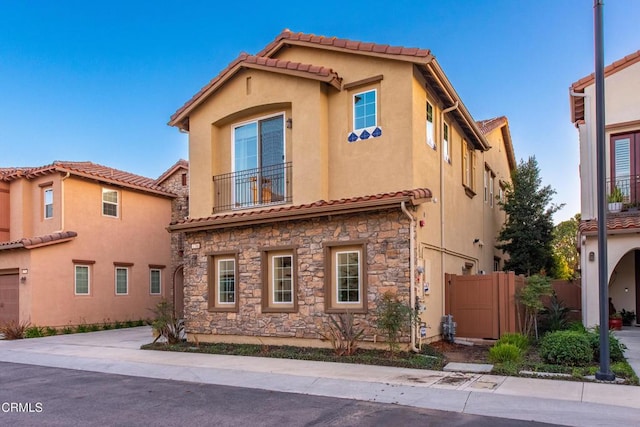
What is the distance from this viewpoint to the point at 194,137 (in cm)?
1571

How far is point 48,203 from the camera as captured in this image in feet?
68.7

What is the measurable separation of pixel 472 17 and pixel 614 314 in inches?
388

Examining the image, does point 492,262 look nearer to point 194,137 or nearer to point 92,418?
point 194,137

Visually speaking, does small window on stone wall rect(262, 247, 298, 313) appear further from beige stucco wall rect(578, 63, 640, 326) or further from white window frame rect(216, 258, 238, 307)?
beige stucco wall rect(578, 63, 640, 326)

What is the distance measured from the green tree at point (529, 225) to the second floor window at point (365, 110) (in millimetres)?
10680

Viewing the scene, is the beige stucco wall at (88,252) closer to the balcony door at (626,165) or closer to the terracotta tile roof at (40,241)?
the terracotta tile roof at (40,241)

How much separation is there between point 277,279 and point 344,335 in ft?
9.39

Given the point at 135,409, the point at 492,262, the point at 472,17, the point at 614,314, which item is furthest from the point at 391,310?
the point at 492,262

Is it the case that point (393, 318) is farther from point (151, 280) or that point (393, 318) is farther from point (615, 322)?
point (151, 280)

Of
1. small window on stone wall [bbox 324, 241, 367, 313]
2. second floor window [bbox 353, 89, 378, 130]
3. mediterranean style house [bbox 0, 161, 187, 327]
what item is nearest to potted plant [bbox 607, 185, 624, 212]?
second floor window [bbox 353, 89, 378, 130]

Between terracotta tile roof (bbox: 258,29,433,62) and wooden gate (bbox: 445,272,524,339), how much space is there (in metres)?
5.84

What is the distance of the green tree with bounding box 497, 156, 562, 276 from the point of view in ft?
67.5

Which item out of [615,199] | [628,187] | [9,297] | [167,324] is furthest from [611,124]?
[9,297]

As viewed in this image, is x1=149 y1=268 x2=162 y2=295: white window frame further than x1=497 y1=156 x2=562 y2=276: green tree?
Yes
